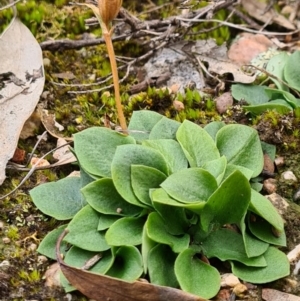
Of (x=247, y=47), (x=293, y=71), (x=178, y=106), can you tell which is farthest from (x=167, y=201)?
(x=247, y=47)

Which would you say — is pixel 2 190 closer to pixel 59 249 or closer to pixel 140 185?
pixel 59 249

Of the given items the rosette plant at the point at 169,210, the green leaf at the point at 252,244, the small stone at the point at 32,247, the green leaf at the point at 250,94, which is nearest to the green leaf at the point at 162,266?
the rosette plant at the point at 169,210

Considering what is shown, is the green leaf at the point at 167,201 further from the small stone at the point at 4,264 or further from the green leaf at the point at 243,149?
the small stone at the point at 4,264

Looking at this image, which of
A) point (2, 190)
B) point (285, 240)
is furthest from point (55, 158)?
point (285, 240)

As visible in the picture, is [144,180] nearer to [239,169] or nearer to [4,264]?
[239,169]

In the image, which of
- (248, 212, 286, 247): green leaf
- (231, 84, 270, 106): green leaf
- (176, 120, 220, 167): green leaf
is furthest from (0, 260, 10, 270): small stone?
(231, 84, 270, 106): green leaf

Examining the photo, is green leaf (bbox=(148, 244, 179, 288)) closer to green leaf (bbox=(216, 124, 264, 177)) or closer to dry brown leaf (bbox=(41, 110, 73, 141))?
green leaf (bbox=(216, 124, 264, 177))
